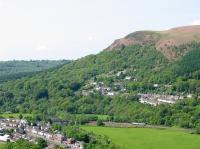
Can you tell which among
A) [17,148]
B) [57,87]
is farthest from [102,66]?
[17,148]

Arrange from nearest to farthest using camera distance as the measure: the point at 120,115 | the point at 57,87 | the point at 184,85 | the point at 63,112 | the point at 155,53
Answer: the point at 120,115 < the point at 63,112 < the point at 184,85 < the point at 57,87 < the point at 155,53

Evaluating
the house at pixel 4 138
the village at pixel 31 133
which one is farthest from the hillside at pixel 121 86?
the house at pixel 4 138

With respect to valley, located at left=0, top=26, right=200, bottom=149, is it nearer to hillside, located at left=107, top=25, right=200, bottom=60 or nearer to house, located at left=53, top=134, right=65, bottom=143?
hillside, located at left=107, top=25, right=200, bottom=60

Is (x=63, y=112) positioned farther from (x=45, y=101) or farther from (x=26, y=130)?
(x=26, y=130)

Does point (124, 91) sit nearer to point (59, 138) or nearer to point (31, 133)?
point (31, 133)

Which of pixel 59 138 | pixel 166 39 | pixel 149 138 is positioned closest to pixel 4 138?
pixel 59 138

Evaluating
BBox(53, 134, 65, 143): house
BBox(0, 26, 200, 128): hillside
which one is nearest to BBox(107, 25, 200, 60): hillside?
BBox(0, 26, 200, 128): hillside

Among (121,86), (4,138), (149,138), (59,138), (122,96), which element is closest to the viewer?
(149,138)

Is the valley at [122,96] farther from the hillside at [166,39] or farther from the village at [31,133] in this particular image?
the village at [31,133]
